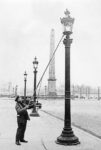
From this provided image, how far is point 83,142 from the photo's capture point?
38.2ft

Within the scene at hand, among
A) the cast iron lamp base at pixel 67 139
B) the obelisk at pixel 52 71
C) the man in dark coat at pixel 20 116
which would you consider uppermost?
the obelisk at pixel 52 71

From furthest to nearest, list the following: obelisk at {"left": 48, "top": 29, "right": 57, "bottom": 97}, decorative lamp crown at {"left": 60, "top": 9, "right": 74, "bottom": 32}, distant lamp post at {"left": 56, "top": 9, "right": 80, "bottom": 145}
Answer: obelisk at {"left": 48, "top": 29, "right": 57, "bottom": 97} → decorative lamp crown at {"left": 60, "top": 9, "right": 74, "bottom": 32} → distant lamp post at {"left": 56, "top": 9, "right": 80, "bottom": 145}

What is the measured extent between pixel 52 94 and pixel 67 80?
318ft

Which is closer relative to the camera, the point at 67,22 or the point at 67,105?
the point at 67,105

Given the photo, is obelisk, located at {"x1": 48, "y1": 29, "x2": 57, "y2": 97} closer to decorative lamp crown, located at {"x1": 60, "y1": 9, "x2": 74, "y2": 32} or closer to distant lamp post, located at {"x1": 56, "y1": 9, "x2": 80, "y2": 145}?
distant lamp post, located at {"x1": 56, "y1": 9, "x2": 80, "y2": 145}

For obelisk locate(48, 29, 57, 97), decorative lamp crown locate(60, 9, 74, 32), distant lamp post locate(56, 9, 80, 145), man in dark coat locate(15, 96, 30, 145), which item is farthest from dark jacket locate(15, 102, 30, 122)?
obelisk locate(48, 29, 57, 97)

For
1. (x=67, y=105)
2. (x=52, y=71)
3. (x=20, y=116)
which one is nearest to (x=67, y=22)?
(x=67, y=105)

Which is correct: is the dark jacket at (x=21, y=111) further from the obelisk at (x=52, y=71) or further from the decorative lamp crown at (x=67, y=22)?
the obelisk at (x=52, y=71)

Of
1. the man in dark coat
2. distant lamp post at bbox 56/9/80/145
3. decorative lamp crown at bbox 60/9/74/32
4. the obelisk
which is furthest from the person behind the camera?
the obelisk

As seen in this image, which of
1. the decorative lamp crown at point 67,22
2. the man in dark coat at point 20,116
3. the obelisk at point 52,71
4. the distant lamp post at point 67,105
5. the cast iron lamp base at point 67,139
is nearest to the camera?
the cast iron lamp base at point 67,139

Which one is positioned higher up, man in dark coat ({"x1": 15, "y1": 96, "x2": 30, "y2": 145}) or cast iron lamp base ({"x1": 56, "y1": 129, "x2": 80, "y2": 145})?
man in dark coat ({"x1": 15, "y1": 96, "x2": 30, "y2": 145})

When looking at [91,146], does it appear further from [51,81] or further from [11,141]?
[51,81]

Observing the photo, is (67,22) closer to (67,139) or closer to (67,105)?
(67,105)

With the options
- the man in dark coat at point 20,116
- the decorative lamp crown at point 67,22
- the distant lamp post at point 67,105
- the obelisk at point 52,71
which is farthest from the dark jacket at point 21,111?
the obelisk at point 52,71
